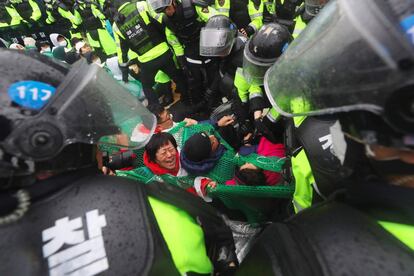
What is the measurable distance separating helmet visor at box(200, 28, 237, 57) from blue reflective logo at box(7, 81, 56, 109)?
8.62ft

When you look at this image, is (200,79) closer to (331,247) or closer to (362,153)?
(362,153)

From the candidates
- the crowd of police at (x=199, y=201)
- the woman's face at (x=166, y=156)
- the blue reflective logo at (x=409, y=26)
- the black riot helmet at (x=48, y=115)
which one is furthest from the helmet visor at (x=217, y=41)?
the blue reflective logo at (x=409, y=26)

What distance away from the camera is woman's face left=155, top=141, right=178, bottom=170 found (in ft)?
8.84

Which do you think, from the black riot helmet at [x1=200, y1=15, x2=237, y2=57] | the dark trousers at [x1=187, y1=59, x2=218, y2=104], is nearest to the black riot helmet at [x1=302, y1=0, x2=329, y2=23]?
the black riot helmet at [x1=200, y1=15, x2=237, y2=57]

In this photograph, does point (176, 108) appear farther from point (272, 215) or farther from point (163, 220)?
point (163, 220)

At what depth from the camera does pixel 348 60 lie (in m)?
0.83

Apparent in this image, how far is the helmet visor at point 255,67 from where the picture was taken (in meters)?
2.58

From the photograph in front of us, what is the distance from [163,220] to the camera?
1020 millimetres

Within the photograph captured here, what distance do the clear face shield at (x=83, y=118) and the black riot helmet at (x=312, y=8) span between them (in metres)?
2.36

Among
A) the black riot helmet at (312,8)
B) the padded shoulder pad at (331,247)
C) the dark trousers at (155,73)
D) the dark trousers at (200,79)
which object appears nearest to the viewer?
the padded shoulder pad at (331,247)

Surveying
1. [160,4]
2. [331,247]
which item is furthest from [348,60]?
[160,4]

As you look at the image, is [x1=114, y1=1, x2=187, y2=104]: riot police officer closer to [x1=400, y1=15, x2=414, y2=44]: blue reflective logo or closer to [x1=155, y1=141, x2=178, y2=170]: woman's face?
[x1=155, y1=141, x2=178, y2=170]: woman's face

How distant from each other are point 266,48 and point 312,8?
0.95 m

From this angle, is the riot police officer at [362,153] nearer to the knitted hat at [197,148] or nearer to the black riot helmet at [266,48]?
the black riot helmet at [266,48]
